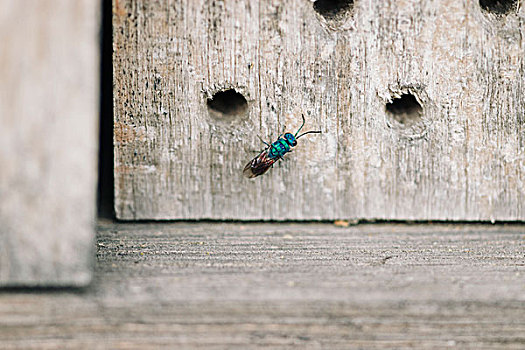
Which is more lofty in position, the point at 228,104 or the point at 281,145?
the point at 228,104

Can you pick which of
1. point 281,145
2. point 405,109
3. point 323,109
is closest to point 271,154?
point 281,145

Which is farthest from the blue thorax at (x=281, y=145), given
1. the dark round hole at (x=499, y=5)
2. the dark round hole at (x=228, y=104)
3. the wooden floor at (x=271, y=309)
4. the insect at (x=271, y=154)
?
the dark round hole at (x=499, y=5)

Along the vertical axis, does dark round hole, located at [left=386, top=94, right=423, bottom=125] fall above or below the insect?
above

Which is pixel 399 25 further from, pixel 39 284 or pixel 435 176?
pixel 39 284

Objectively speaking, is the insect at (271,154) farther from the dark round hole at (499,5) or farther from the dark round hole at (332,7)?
the dark round hole at (499,5)

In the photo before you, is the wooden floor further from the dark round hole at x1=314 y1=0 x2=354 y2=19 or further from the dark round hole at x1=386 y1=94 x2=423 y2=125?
the dark round hole at x1=314 y1=0 x2=354 y2=19

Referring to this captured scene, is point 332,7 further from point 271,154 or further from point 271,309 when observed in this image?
point 271,309

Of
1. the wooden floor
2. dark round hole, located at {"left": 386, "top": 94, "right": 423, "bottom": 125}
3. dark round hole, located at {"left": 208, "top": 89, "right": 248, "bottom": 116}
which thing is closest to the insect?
dark round hole, located at {"left": 208, "top": 89, "right": 248, "bottom": 116}
